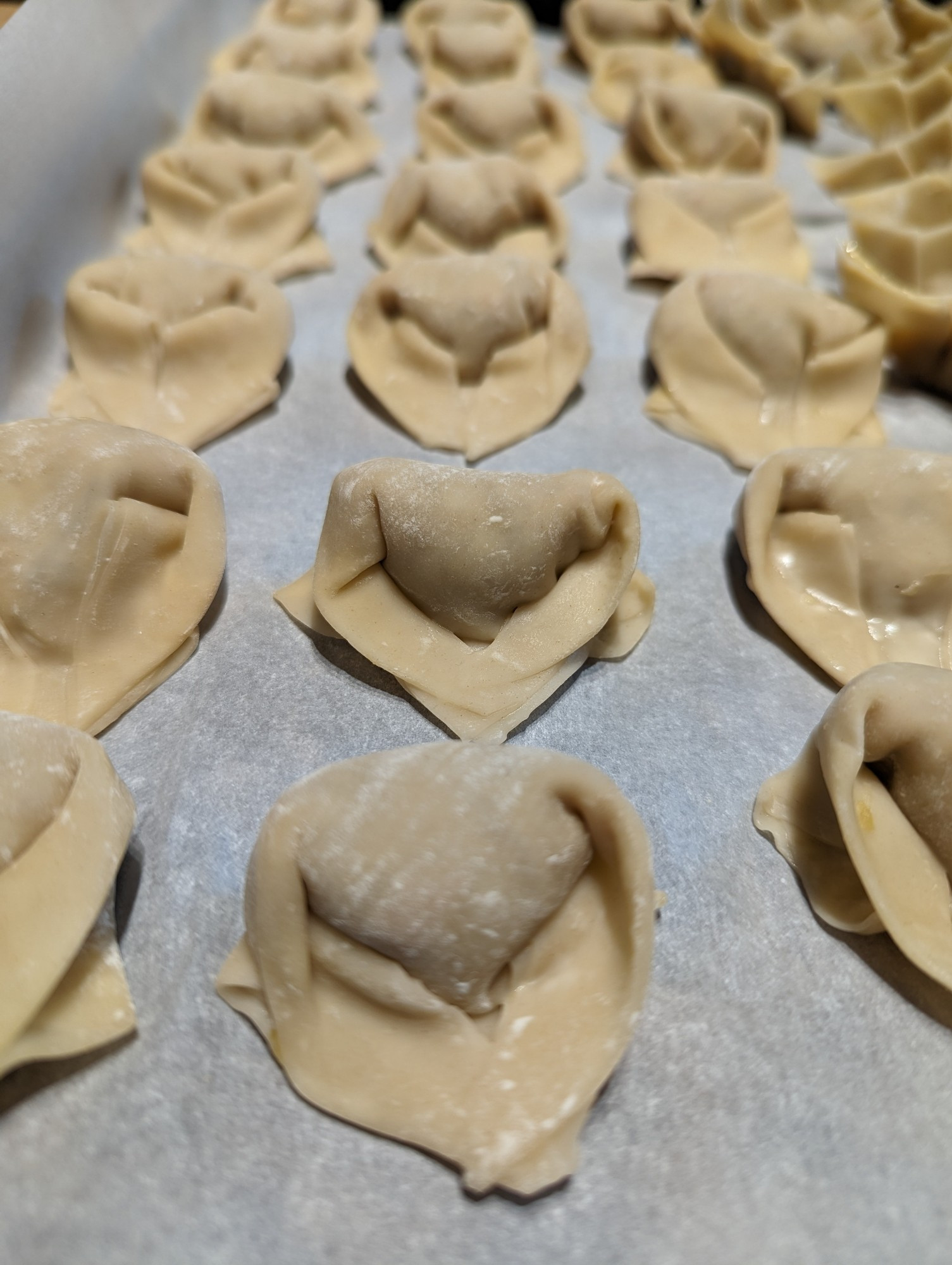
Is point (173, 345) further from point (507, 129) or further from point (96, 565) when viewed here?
point (507, 129)

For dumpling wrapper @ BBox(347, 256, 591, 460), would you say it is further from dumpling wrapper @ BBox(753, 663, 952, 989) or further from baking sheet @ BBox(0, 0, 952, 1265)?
dumpling wrapper @ BBox(753, 663, 952, 989)

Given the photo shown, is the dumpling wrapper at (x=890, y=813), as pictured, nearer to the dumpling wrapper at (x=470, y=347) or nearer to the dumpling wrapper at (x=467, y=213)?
the dumpling wrapper at (x=470, y=347)

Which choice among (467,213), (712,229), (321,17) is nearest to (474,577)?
(467,213)

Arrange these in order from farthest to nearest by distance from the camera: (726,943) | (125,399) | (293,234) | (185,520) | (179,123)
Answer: (179,123), (293,234), (125,399), (185,520), (726,943)

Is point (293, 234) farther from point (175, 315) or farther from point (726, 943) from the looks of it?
point (726, 943)

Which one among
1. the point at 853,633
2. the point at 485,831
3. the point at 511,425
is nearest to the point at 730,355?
the point at 511,425

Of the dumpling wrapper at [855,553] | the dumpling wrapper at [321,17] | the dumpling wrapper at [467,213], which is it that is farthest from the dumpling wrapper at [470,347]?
the dumpling wrapper at [321,17]
